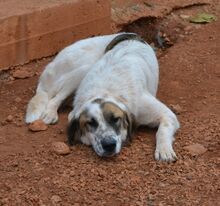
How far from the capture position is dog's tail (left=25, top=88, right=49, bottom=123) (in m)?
6.74

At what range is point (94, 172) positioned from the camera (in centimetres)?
552

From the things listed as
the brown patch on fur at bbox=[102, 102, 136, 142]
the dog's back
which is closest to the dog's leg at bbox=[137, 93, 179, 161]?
the dog's back

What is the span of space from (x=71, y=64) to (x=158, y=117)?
1.42 meters

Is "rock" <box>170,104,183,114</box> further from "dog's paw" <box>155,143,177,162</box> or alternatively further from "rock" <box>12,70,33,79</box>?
"rock" <box>12,70,33,79</box>

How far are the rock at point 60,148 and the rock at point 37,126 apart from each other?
0.50 metres

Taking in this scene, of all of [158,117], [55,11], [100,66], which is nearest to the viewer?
[158,117]

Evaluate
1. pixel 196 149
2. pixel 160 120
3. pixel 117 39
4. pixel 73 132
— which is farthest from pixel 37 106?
pixel 196 149

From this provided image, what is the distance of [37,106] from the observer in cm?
692

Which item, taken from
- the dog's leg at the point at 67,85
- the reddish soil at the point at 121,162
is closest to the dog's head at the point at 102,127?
the reddish soil at the point at 121,162

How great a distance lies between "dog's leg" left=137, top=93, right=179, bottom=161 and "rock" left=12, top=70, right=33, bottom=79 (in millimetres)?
1849

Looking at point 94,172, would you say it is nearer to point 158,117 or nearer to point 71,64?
point 158,117

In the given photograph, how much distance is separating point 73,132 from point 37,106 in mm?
905

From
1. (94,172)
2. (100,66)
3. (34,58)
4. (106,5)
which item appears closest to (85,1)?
(106,5)

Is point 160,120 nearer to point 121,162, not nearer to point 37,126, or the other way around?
point 121,162
